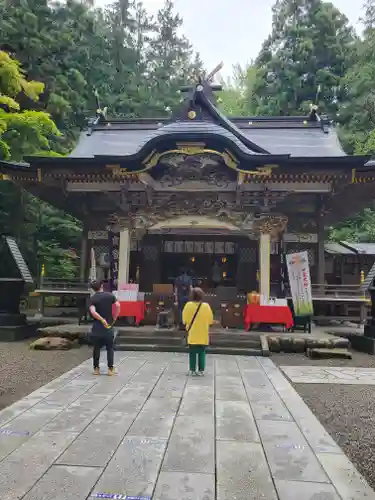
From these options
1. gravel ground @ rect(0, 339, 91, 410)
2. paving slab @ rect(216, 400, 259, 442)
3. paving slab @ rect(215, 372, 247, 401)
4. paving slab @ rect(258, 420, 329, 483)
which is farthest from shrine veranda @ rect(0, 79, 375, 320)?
paving slab @ rect(258, 420, 329, 483)

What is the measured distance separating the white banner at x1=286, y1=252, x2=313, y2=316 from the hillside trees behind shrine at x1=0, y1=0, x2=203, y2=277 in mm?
6807

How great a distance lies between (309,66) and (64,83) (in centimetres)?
1853

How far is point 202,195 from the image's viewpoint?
504 inches

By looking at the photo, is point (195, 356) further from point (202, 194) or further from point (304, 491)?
point (202, 194)

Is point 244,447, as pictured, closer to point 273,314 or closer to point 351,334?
point 273,314

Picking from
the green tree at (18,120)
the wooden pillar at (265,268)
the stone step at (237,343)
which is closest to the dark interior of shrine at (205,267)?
the wooden pillar at (265,268)

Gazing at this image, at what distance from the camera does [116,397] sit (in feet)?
18.0

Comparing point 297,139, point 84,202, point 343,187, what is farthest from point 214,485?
point 297,139

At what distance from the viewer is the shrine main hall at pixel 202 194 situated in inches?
455

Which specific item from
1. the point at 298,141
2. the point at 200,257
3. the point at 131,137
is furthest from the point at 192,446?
the point at 131,137

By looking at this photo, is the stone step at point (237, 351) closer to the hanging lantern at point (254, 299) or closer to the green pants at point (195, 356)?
the hanging lantern at point (254, 299)

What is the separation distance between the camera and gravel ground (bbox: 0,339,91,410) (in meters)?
5.97

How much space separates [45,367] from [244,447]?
493 centimetres

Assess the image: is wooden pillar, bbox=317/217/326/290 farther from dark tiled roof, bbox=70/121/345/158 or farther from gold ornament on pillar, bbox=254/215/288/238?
dark tiled roof, bbox=70/121/345/158
